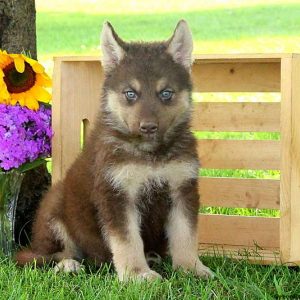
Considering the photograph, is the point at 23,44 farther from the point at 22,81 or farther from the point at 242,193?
the point at 242,193

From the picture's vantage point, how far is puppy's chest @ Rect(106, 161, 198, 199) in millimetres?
3840

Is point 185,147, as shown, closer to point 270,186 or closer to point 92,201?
point 92,201

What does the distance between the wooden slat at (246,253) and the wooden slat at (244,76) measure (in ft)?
3.55

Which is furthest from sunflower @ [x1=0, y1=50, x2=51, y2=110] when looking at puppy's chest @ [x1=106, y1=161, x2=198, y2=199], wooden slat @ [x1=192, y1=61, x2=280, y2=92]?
wooden slat @ [x1=192, y1=61, x2=280, y2=92]

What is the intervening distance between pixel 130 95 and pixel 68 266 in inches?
38.7

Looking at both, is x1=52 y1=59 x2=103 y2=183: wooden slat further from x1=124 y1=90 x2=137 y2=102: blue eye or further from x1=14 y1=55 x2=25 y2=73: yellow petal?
x1=124 y1=90 x2=137 y2=102: blue eye

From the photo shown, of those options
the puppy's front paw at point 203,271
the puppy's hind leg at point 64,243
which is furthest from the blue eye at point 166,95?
the puppy's hind leg at point 64,243

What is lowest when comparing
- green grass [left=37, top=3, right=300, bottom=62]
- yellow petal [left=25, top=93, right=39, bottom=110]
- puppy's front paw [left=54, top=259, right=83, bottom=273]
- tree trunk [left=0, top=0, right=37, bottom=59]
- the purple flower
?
puppy's front paw [left=54, top=259, right=83, bottom=273]

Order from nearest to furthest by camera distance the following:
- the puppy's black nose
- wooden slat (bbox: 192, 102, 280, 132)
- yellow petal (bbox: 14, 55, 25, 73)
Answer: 1. the puppy's black nose
2. yellow petal (bbox: 14, 55, 25, 73)
3. wooden slat (bbox: 192, 102, 280, 132)

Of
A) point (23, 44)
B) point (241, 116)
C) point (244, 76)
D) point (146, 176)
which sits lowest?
point (146, 176)

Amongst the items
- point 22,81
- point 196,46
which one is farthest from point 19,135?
point 196,46

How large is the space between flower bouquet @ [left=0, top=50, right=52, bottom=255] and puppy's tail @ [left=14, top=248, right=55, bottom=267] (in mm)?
259

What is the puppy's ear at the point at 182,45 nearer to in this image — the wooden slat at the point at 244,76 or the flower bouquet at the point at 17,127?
the flower bouquet at the point at 17,127

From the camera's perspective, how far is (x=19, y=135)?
4.34m
